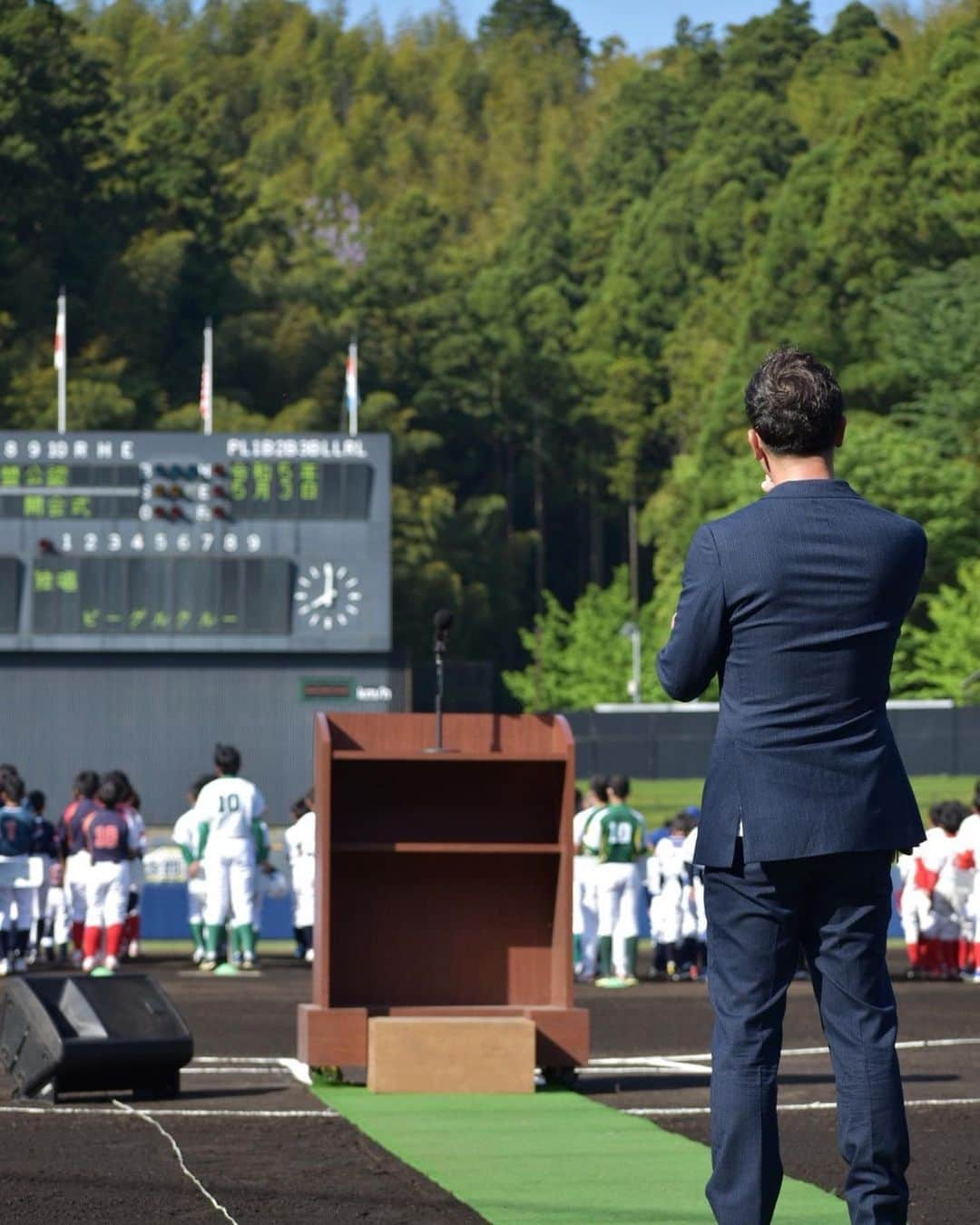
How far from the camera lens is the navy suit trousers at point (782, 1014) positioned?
219 inches

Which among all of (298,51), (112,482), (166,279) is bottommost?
(112,482)

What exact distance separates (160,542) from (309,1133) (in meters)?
27.5

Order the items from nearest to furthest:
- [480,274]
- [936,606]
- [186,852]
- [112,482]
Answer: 1. [186,852]
2. [112,482]
3. [936,606]
4. [480,274]

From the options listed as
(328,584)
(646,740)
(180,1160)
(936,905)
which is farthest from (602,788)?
(646,740)

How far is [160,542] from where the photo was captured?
37.2 metres

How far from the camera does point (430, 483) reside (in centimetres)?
9400

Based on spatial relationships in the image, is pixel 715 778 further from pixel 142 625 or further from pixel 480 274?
pixel 480 274

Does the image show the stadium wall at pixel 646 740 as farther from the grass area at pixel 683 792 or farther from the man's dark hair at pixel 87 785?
the man's dark hair at pixel 87 785

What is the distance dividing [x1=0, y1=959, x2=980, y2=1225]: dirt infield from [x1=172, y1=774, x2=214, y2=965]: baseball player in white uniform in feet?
15.7

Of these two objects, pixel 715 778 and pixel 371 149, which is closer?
pixel 715 778

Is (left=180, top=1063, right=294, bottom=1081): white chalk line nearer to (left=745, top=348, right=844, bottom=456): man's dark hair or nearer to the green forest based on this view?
(left=745, top=348, right=844, bottom=456): man's dark hair

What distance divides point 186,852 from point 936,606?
149 feet

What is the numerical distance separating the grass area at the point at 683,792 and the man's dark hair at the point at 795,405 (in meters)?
37.8

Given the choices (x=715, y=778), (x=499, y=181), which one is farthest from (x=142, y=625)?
(x=499, y=181)
